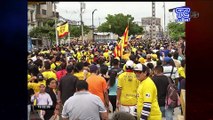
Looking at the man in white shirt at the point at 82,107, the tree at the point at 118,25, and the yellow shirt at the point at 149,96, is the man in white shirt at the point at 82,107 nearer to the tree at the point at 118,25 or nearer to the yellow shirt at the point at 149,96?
the yellow shirt at the point at 149,96

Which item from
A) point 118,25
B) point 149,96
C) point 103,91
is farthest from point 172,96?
point 118,25

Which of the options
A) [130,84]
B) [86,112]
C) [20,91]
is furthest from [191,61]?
[130,84]

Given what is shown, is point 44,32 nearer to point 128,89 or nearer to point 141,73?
point 128,89

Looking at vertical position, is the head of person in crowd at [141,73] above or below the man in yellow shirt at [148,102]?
above

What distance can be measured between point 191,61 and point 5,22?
105 cm

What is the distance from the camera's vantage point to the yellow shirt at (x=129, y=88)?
731 cm

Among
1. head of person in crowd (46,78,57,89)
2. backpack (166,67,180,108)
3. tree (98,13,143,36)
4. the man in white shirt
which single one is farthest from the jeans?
tree (98,13,143,36)

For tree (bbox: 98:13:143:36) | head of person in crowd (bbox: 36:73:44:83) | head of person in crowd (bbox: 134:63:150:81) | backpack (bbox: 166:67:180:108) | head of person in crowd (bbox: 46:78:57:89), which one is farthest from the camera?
tree (bbox: 98:13:143:36)

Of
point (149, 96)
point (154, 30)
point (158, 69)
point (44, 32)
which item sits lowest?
point (149, 96)

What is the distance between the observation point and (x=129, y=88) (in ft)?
24.1

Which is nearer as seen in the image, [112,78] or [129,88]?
[129,88]

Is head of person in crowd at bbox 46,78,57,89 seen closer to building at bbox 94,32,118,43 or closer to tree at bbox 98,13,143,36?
building at bbox 94,32,118,43

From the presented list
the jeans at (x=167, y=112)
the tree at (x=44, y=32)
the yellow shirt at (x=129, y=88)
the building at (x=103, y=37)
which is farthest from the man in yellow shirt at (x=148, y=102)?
the building at (x=103, y=37)

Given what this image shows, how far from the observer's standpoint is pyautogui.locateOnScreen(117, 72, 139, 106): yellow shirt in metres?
7.31
